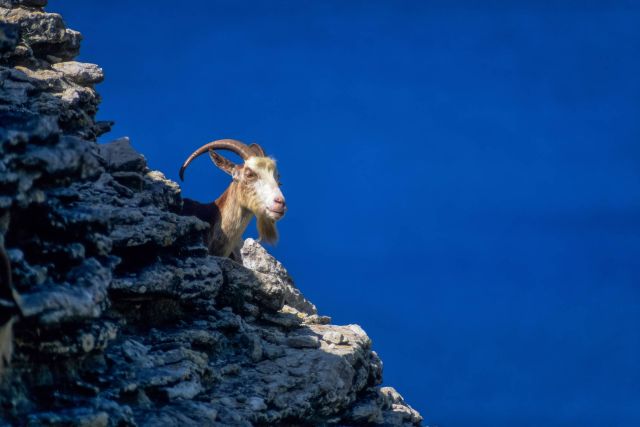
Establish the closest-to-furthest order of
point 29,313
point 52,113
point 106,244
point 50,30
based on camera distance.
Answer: point 29,313, point 106,244, point 52,113, point 50,30

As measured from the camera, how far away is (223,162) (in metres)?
15.4

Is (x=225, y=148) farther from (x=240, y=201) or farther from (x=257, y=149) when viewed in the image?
(x=240, y=201)

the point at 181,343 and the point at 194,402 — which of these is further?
the point at 181,343

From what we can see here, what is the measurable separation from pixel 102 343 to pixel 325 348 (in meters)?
4.13

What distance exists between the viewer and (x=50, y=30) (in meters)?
13.3

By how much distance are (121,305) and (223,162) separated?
20.9 ft

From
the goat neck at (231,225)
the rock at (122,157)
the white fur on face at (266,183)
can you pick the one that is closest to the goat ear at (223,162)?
the goat neck at (231,225)

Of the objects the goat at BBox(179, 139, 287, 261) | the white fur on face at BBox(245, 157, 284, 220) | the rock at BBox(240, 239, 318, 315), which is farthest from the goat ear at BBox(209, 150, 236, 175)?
the rock at BBox(240, 239, 318, 315)

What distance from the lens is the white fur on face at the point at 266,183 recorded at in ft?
47.3

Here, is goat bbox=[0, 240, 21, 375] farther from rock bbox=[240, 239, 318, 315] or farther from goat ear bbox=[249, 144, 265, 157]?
rock bbox=[240, 239, 318, 315]

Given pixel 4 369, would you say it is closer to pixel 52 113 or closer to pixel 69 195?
pixel 69 195

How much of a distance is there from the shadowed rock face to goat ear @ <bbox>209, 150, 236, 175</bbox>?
103 inches

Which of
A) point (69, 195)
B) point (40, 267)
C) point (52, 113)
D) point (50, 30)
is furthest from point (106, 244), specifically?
point (50, 30)

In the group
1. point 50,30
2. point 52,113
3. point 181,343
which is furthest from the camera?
point 50,30
